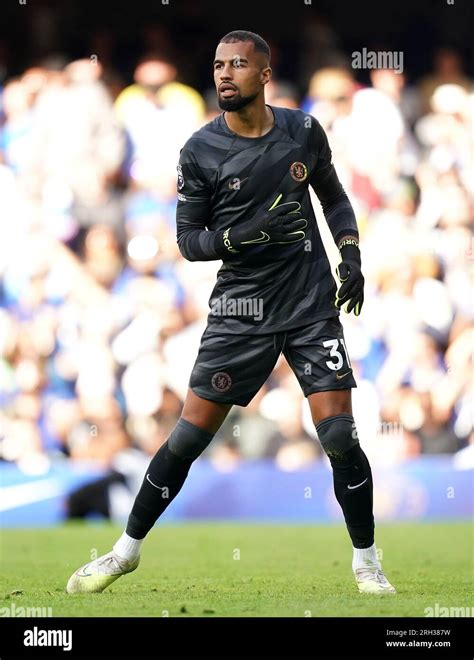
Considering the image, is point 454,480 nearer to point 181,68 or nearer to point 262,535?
point 262,535

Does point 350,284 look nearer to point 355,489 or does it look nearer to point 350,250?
point 350,250

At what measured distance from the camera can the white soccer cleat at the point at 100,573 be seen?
5652 millimetres

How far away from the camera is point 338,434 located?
5480 millimetres


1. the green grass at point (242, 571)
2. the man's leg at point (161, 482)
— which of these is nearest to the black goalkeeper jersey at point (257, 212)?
the man's leg at point (161, 482)

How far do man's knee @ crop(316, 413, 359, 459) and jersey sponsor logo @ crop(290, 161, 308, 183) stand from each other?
105 cm

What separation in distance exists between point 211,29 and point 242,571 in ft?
26.6

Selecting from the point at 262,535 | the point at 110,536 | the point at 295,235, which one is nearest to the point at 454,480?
the point at 262,535

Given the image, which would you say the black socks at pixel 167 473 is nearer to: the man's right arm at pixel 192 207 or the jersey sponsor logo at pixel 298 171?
the man's right arm at pixel 192 207

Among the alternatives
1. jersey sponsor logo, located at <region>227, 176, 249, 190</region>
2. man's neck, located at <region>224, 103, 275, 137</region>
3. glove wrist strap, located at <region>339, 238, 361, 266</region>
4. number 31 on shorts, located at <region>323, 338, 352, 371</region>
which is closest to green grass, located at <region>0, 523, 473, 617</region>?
number 31 on shorts, located at <region>323, 338, 352, 371</region>

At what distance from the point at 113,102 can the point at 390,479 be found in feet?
16.4

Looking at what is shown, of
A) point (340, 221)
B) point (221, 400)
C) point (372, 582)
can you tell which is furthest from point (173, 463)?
point (340, 221)

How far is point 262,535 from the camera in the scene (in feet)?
30.8

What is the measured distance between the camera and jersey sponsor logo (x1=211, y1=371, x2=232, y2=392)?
5586 mm

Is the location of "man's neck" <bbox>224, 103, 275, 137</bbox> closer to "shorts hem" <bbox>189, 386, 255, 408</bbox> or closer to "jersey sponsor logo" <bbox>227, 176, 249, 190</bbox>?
"jersey sponsor logo" <bbox>227, 176, 249, 190</bbox>
